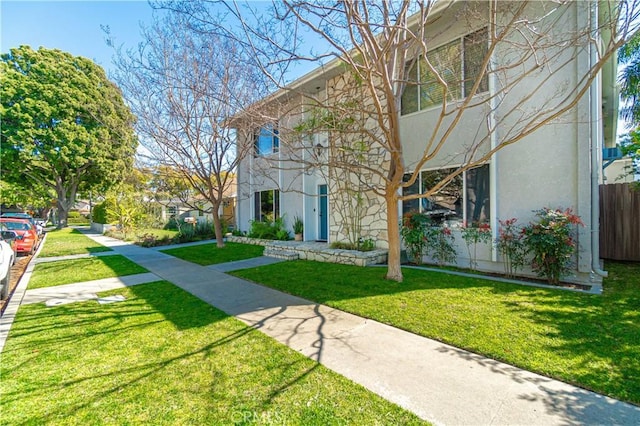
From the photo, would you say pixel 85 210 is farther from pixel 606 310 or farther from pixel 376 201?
pixel 606 310

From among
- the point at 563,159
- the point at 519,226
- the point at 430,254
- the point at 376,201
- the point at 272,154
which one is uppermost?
the point at 272,154

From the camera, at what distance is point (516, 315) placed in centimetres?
448

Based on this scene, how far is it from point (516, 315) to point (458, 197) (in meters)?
4.00

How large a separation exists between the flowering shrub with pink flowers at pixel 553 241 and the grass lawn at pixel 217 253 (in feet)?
25.8

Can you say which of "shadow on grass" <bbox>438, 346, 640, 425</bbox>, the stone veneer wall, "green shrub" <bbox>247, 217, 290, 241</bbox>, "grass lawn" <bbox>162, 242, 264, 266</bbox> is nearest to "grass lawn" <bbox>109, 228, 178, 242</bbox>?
"grass lawn" <bbox>162, 242, 264, 266</bbox>

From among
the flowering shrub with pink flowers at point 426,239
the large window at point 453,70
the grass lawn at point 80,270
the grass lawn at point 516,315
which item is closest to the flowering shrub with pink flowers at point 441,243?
the flowering shrub with pink flowers at point 426,239

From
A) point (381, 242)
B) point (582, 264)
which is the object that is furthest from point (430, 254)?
point (582, 264)

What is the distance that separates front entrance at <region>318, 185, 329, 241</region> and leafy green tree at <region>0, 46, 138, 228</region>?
49.6ft

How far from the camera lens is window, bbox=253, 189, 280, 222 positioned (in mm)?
14570

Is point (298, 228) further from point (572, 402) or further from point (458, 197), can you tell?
point (572, 402)

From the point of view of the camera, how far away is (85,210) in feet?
188

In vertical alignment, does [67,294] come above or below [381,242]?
below

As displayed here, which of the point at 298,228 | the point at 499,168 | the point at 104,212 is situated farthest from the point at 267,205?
the point at 104,212

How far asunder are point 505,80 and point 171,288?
871cm
